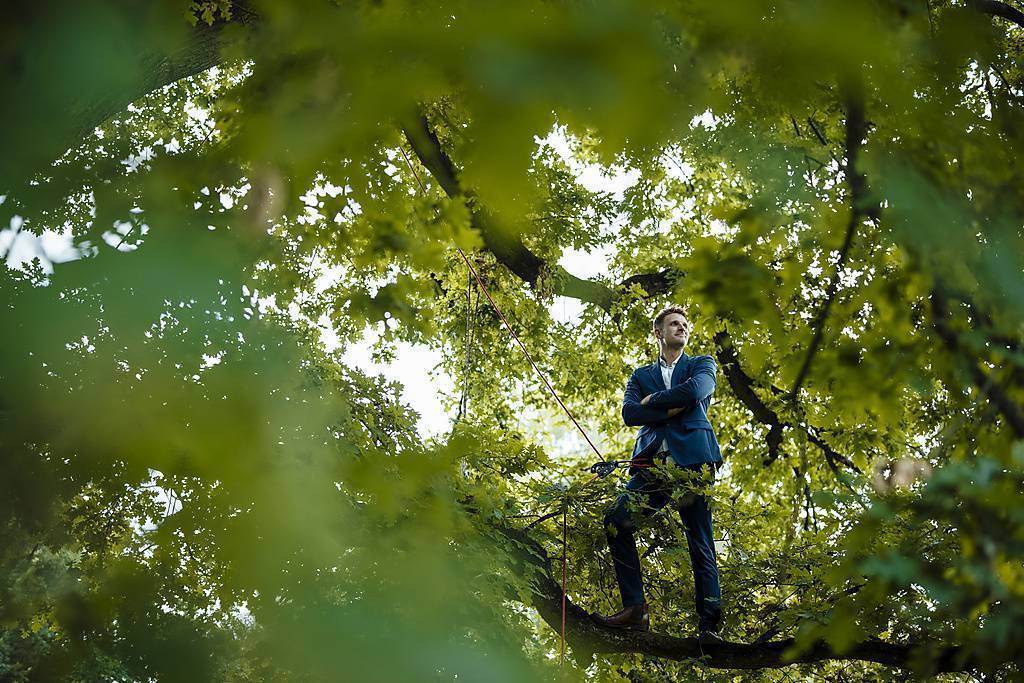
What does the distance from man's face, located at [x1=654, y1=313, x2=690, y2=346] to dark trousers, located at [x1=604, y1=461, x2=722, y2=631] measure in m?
0.56

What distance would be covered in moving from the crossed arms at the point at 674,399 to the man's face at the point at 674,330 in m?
0.13

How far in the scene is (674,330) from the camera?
339 centimetres

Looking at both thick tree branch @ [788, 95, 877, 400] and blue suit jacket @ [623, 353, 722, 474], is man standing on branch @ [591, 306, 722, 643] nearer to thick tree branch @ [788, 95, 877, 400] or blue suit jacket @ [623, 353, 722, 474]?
blue suit jacket @ [623, 353, 722, 474]

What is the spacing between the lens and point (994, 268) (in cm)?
109

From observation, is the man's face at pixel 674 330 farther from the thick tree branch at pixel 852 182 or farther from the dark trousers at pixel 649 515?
the thick tree branch at pixel 852 182

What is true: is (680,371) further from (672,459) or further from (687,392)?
(672,459)

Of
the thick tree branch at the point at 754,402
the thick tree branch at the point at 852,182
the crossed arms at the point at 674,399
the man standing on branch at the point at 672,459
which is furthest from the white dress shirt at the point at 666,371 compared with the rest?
the thick tree branch at the point at 754,402

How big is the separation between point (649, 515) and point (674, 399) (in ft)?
2.06

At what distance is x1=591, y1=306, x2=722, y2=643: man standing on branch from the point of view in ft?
10.3

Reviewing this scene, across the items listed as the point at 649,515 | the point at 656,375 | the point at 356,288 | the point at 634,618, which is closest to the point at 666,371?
the point at 656,375

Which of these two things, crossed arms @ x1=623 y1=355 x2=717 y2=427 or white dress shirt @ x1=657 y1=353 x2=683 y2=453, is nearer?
crossed arms @ x1=623 y1=355 x2=717 y2=427

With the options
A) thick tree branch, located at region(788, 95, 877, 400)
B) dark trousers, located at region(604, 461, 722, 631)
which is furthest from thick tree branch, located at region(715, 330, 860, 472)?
thick tree branch, located at region(788, 95, 877, 400)

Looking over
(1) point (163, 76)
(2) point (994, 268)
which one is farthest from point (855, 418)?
(1) point (163, 76)

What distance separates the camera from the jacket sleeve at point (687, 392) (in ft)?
10.1
